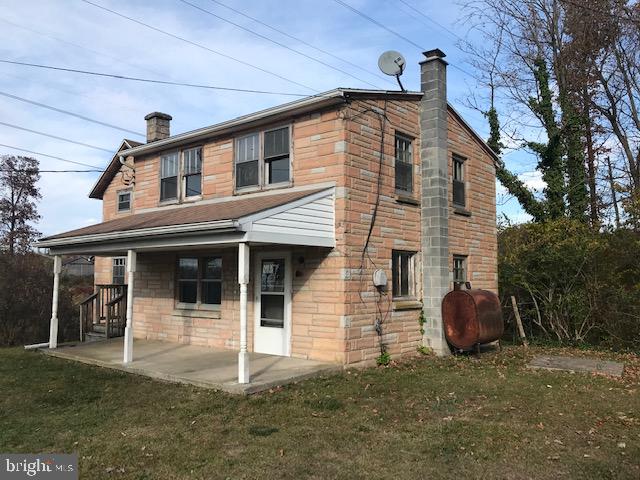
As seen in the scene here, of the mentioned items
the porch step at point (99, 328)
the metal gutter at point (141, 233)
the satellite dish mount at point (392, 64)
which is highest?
the satellite dish mount at point (392, 64)

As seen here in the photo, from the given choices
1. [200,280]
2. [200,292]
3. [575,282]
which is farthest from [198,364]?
[575,282]

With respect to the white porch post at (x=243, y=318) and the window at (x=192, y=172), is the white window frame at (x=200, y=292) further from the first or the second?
the white porch post at (x=243, y=318)

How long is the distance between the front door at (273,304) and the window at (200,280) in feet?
4.81

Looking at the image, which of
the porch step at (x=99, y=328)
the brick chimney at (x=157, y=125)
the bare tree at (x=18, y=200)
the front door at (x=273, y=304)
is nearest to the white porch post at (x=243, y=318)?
the front door at (x=273, y=304)

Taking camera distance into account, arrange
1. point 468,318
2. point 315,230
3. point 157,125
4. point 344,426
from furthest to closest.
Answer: point 157,125 < point 468,318 < point 315,230 < point 344,426

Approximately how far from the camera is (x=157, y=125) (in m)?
17.2

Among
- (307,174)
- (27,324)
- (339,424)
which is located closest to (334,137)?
(307,174)

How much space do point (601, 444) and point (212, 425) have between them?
4449 mm

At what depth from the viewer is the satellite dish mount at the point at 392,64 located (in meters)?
11.3

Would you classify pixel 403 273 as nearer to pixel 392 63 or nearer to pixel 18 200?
pixel 392 63

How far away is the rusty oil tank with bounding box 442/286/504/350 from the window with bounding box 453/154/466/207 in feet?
8.40

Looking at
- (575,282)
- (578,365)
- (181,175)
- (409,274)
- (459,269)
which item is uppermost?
(181,175)

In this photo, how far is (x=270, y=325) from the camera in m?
10.9

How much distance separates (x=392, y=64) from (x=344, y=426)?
8.01 meters
